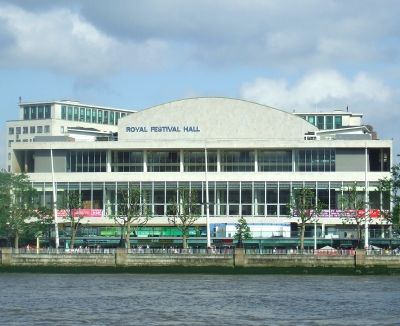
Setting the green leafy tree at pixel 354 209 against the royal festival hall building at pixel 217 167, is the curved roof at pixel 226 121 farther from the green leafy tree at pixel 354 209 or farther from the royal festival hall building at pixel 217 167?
the green leafy tree at pixel 354 209

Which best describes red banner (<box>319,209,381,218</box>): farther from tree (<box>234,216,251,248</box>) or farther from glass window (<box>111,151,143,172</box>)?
glass window (<box>111,151,143,172</box>)

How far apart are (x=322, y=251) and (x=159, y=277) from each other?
2220cm

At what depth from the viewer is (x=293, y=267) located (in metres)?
131

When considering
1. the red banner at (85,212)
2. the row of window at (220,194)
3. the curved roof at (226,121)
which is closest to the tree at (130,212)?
the row of window at (220,194)

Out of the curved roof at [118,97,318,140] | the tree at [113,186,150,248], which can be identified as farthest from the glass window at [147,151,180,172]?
the tree at [113,186,150,248]

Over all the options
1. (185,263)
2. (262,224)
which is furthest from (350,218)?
(185,263)

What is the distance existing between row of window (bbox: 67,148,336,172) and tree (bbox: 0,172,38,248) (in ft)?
40.5

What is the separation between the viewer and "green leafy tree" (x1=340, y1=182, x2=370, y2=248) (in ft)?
501

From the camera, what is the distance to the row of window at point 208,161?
170 m

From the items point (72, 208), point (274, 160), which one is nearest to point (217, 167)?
point (274, 160)

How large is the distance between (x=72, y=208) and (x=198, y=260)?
98.6 ft

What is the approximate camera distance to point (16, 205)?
15312 cm

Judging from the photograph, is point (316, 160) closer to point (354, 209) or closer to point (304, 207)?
point (354, 209)

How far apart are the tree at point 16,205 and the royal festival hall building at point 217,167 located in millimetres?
9561
